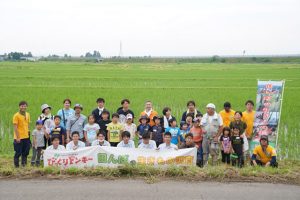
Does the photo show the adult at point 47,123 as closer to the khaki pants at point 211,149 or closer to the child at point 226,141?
the khaki pants at point 211,149

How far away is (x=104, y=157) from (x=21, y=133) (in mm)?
1851

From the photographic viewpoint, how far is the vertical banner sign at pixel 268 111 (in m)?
7.93

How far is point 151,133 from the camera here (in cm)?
763

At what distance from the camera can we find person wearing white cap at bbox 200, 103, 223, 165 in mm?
7238

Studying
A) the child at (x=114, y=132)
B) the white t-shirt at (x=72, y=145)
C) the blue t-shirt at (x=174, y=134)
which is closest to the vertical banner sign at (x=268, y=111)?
the blue t-shirt at (x=174, y=134)

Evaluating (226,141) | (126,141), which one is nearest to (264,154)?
(226,141)

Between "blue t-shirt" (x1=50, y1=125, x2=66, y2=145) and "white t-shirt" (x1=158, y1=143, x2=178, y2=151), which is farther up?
"blue t-shirt" (x1=50, y1=125, x2=66, y2=145)

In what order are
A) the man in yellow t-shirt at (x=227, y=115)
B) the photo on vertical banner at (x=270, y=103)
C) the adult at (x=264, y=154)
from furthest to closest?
the photo on vertical banner at (x=270, y=103)
the man in yellow t-shirt at (x=227, y=115)
the adult at (x=264, y=154)

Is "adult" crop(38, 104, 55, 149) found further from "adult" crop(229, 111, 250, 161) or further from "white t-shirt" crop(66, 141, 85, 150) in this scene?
"adult" crop(229, 111, 250, 161)

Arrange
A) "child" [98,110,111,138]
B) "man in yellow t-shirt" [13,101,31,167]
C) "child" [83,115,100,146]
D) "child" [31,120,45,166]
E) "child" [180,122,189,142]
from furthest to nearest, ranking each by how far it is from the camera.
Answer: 1. "child" [98,110,111,138]
2. "child" [180,122,189,142]
3. "child" [83,115,100,146]
4. "child" [31,120,45,166]
5. "man in yellow t-shirt" [13,101,31,167]

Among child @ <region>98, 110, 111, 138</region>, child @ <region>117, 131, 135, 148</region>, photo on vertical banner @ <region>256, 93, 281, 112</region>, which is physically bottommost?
child @ <region>117, 131, 135, 148</region>

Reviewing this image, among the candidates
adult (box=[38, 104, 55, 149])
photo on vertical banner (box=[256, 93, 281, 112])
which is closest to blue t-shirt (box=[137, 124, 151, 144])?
adult (box=[38, 104, 55, 149])

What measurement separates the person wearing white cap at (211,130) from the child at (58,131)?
9.90ft

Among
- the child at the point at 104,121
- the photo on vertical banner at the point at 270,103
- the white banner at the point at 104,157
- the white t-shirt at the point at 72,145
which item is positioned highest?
the photo on vertical banner at the point at 270,103
